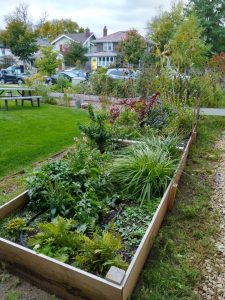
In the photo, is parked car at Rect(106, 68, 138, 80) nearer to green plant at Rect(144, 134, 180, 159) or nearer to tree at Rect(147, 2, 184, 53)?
green plant at Rect(144, 134, 180, 159)

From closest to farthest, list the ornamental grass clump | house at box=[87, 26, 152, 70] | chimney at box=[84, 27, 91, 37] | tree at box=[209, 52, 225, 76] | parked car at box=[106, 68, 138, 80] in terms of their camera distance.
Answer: the ornamental grass clump, parked car at box=[106, 68, 138, 80], tree at box=[209, 52, 225, 76], house at box=[87, 26, 152, 70], chimney at box=[84, 27, 91, 37]

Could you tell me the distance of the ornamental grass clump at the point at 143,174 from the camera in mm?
2859

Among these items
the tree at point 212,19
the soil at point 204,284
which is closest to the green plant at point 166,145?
the soil at point 204,284

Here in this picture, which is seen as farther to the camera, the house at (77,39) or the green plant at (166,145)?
the house at (77,39)

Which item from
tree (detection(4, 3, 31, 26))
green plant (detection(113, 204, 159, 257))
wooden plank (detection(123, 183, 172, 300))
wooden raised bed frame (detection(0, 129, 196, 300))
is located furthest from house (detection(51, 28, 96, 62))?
wooden raised bed frame (detection(0, 129, 196, 300))

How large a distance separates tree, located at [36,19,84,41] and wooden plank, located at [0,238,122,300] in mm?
46900

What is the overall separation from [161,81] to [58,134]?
10.3 feet

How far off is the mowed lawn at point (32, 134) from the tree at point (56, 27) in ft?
134

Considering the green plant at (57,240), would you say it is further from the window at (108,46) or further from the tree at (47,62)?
the window at (108,46)

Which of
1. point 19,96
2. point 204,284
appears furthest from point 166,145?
point 19,96

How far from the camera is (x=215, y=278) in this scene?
2.02 m

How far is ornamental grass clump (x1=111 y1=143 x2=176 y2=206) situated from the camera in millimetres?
2859

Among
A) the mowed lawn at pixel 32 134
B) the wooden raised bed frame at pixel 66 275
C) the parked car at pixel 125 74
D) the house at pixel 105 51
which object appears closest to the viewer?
the wooden raised bed frame at pixel 66 275

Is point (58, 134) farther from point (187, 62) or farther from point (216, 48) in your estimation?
point (216, 48)
